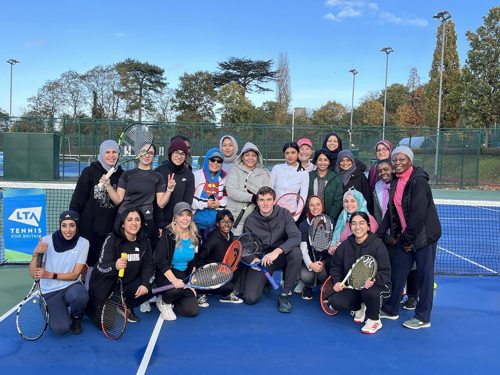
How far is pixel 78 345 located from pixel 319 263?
263cm

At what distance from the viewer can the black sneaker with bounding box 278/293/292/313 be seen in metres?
5.07

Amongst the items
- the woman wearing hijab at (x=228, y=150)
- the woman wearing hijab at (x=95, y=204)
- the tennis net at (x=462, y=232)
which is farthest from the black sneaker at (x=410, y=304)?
the woman wearing hijab at (x=95, y=204)

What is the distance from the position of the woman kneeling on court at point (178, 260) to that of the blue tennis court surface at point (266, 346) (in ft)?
0.50

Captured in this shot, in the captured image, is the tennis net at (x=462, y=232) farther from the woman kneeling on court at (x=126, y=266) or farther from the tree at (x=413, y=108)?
the tree at (x=413, y=108)

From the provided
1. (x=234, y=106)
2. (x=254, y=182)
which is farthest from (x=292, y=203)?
(x=234, y=106)

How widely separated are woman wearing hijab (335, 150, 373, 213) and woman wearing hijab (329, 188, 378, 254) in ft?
0.78

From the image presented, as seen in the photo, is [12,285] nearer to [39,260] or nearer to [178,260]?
[39,260]

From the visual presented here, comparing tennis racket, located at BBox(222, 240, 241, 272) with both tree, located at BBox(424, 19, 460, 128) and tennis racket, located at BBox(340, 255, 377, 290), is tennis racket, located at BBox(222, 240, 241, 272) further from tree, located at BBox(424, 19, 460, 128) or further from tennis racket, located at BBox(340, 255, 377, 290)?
tree, located at BBox(424, 19, 460, 128)

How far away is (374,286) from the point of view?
459cm

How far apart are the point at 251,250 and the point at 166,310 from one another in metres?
1.11

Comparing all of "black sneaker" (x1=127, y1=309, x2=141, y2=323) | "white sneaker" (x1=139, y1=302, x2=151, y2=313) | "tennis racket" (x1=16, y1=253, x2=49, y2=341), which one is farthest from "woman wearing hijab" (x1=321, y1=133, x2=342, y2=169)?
"tennis racket" (x1=16, y1=253, x2=49, y2=341)

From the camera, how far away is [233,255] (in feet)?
16.0

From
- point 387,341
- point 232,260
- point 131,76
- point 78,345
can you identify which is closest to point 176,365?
point 78,345

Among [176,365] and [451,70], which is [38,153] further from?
[451,70]
